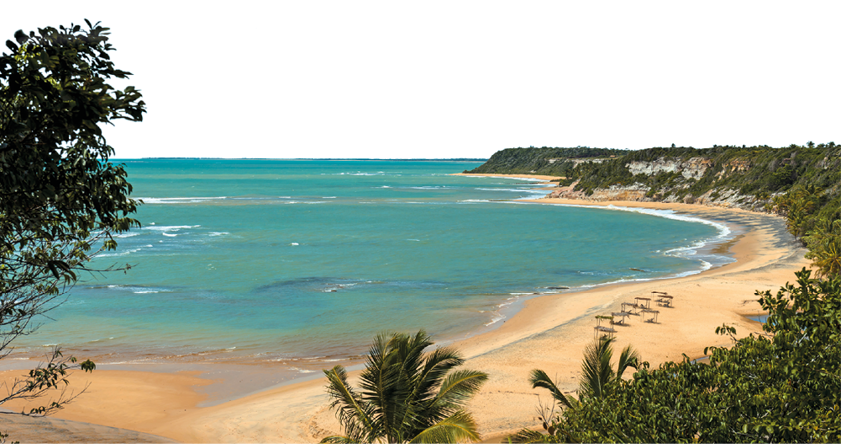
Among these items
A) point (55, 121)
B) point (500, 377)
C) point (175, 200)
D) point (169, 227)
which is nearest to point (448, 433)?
point (55, 121)

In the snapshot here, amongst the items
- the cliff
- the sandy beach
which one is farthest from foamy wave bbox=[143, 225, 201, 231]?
the cliff

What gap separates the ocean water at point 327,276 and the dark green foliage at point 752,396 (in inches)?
685

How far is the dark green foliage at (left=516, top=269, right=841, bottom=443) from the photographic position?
8.19 m

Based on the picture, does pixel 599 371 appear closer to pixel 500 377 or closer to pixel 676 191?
pixel 500 377

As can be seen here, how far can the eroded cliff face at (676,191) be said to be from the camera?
309 feet

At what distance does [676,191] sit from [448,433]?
10989 cm

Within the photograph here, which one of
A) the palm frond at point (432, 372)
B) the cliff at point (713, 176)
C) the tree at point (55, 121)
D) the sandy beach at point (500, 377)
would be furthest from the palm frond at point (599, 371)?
the cliff at point (713, 176)

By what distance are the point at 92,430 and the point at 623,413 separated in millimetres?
15953

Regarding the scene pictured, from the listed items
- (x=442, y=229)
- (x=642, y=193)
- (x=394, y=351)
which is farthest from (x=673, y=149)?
(x=394, y=351)

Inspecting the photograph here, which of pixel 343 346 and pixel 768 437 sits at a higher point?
pixel 768 437

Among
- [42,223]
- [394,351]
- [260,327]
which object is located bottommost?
[260,327]

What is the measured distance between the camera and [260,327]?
29641 mm

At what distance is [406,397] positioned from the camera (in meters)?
12.2

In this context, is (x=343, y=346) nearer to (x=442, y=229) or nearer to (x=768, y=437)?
(x=768, y=437)
